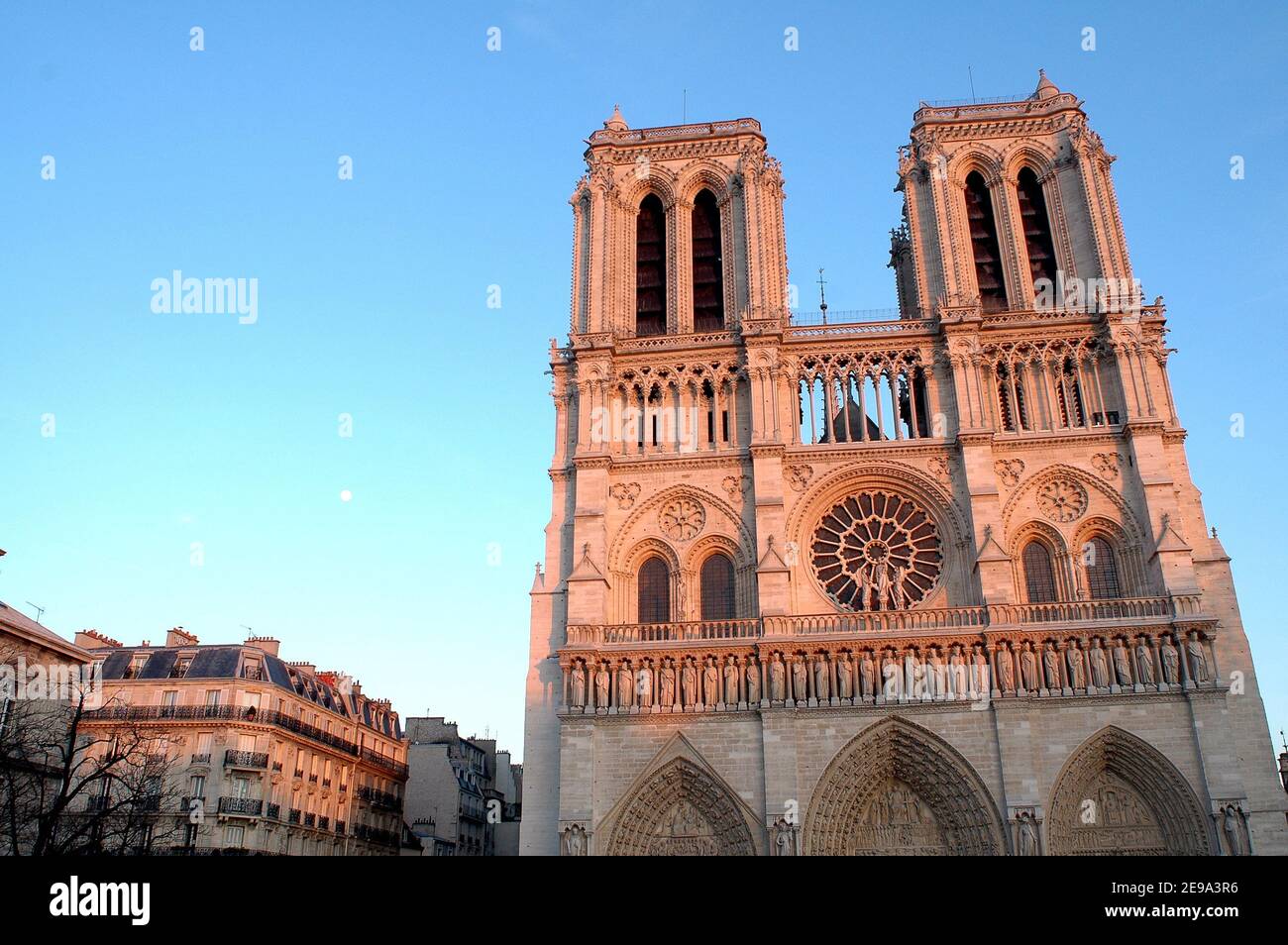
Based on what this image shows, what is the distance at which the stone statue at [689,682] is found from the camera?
23.7 meters

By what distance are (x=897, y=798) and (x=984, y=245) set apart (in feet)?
53.1

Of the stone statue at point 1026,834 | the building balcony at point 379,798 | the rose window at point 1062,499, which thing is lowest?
the stone statue at point 1026,834

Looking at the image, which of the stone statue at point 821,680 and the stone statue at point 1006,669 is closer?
the stone statue at point 1006,669

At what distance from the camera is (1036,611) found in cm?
2369

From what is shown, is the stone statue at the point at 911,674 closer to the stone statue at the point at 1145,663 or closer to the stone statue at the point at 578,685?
the stone statue at the point at 1145,663

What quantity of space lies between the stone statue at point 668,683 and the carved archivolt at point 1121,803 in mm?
8542

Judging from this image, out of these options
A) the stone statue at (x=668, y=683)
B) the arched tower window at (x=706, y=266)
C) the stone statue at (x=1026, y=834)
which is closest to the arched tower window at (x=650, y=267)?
the arched tower window at (x=706, y=266)

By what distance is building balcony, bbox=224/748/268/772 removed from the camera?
27.9 meters

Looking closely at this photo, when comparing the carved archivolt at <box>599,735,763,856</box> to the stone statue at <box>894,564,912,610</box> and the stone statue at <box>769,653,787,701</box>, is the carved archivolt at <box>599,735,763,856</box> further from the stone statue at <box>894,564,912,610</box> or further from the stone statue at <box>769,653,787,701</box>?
the stone statue at <box>894,564,912,610</box>

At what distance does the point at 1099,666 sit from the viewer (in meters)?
22.8

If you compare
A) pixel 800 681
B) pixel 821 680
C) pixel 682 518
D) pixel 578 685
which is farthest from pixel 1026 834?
pixel 682 518
